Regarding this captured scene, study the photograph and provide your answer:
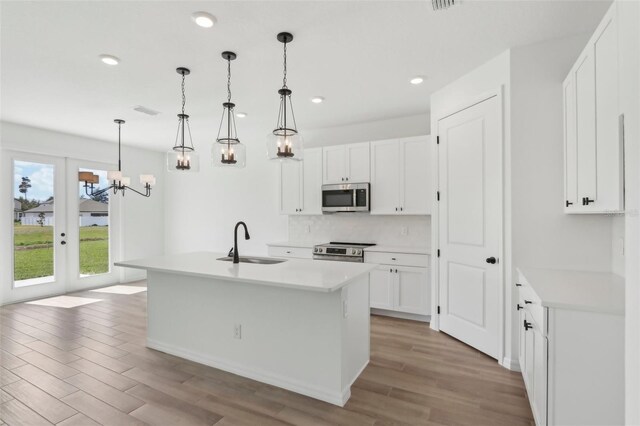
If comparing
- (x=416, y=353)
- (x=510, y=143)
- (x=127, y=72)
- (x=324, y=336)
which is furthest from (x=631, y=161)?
(x=127, y=72)

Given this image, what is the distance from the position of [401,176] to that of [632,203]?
117 inches

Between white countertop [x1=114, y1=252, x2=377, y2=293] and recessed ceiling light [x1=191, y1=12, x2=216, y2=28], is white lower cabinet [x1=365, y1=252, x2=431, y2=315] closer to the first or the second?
white countertop [x1=114, y1=252, x2=377, y2=293]

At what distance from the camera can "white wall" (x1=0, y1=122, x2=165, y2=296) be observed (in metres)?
4.79

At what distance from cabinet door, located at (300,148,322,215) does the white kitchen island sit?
195cm

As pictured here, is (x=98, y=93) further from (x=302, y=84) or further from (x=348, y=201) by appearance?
(x=348, y=201)

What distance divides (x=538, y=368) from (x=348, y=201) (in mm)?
3004

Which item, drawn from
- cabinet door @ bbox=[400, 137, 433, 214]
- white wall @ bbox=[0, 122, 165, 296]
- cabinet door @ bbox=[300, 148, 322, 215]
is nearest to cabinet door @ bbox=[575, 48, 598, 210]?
cabinet door @ bbox=[400, 137, 433, 214]

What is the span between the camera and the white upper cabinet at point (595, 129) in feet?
5.26

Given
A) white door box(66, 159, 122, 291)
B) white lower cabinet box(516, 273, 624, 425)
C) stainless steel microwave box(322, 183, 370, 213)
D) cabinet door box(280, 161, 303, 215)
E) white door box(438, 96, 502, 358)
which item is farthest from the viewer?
white door box(66, 159, 122, 291)

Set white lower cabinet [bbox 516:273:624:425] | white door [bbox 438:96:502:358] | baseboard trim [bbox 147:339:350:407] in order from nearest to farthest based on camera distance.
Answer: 1. white lower cabinet [bbox 516:273:624:425]
2. baseboard trim [bbox 147:339:350:407]
3. white door [bbox 438:96:502:358]

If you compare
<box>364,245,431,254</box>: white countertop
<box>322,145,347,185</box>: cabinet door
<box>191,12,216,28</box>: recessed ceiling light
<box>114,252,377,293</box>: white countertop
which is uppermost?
<box>191,12,216,28</box>: recessed ceiling light

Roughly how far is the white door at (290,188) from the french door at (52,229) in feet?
11.3

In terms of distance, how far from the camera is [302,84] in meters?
3.41

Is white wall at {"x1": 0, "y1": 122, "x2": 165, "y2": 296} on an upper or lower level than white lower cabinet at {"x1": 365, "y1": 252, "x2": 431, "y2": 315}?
upper
